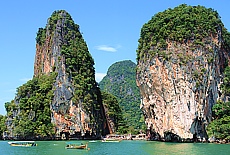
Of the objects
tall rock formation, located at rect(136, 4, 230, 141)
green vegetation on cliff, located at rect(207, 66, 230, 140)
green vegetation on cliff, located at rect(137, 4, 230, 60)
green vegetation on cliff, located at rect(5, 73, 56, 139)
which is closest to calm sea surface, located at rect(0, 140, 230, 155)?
green vegetation on cliff, located at rect(207, 66, 230, 140)

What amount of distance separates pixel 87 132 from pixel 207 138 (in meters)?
17.7

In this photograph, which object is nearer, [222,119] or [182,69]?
[222,119]

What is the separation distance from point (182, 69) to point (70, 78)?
1846cm

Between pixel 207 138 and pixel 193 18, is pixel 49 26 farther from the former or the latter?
pixel 207 138

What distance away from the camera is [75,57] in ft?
170

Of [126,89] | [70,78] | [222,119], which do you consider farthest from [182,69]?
[126,89]

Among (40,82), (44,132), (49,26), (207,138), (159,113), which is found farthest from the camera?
(49,26)

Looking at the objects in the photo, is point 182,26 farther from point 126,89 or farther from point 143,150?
point 126,89

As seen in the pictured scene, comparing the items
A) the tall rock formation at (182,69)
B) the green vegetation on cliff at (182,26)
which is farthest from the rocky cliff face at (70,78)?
the green vegetation on cliff at (182,26)

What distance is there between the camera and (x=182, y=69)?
35469 millimetres

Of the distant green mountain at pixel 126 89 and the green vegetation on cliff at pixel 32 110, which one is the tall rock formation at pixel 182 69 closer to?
the green vegetation on cliff at pixel 32 110

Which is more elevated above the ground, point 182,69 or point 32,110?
point 182,69

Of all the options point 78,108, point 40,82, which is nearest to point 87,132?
point 78,108

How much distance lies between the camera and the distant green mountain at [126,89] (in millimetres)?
78500
